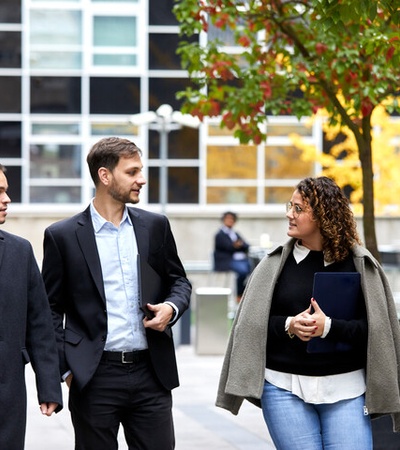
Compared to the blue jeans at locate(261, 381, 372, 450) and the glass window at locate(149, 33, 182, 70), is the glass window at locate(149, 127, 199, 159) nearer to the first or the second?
the glass window at locate(149, 33, 182, 70)

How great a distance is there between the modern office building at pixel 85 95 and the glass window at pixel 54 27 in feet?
0.08

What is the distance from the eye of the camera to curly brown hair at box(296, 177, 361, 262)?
5.31 meters

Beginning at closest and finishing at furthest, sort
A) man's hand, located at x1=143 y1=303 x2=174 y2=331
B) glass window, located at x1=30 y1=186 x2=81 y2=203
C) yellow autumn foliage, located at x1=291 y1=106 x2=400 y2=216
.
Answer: man's hand, located at x1=143 y1=303 x2=174 y2=331, yellow autumn foliage, located at x1=291 y1=106 x2=400 y2=216, glass window, located at x1=30 y1=186 x2=81 y2=203

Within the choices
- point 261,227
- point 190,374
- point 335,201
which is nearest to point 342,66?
point 335,201

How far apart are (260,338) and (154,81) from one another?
24.1 meters

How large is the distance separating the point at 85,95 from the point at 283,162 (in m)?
4.89

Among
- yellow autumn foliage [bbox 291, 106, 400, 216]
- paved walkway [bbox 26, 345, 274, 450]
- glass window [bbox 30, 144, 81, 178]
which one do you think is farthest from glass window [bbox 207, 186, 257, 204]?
paved walkway [bbox 26, 345, 274, 450]

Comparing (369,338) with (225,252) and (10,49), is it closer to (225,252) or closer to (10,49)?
(225,252)

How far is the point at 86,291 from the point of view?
555 cm

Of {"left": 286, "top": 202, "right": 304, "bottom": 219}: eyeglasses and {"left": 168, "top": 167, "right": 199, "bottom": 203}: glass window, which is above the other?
{"left": 286, "top": 202, "right": 304, "bottom": 219}: eyeglasses

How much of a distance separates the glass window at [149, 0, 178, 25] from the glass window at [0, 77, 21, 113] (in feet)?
11.1

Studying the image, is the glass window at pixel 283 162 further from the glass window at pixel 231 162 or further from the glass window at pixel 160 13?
the glass window at pixel 160 13

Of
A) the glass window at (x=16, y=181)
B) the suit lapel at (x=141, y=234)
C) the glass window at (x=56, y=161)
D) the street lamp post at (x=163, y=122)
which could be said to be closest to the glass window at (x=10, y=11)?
the glass window at (x=56, y=161)

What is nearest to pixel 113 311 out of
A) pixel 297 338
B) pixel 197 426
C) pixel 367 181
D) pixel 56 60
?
pixel 297 338
